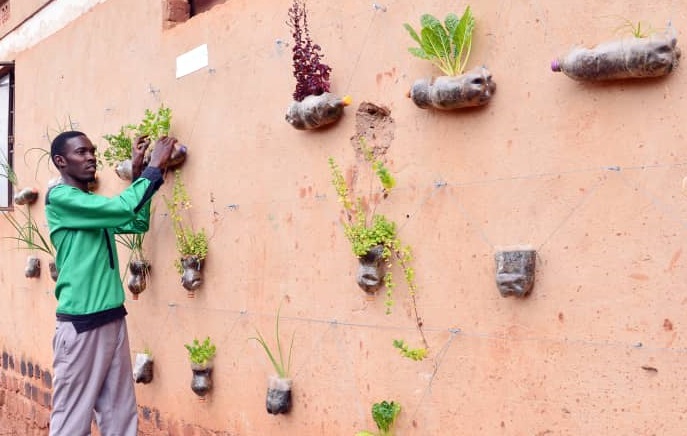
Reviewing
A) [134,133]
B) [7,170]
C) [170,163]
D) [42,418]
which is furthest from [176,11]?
[42,418]

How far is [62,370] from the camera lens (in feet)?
11.3

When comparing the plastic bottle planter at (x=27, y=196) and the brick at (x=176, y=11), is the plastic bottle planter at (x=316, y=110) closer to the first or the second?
the brick at (x=176, y=11)

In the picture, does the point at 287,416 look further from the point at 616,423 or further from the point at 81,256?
the point at 616,423

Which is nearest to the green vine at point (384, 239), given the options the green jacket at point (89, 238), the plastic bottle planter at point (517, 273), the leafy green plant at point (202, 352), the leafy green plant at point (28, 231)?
the plastic bottle planter at point (517, 273)

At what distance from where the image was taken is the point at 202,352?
3.99 meters

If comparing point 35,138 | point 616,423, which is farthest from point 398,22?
point 35,138

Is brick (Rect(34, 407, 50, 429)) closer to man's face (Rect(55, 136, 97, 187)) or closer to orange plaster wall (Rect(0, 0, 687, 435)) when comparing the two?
orange plaster wall (Rect(0, 0, 687, 435))

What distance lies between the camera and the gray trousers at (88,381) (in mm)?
3422

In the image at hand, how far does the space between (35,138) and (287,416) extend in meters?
3.51

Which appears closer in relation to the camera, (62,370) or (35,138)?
(62,370)

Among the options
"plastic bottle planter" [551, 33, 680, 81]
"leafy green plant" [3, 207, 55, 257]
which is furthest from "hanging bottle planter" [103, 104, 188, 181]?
"plastic bottle planter" [551, 33, 680, 81]

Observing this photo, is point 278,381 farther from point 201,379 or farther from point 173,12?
point 173,12

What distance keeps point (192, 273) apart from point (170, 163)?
63 centimetres

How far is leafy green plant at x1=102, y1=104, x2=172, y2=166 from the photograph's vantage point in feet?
13.8
